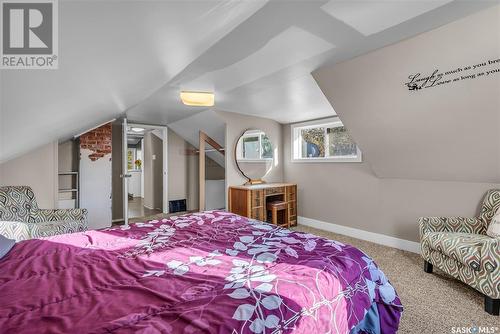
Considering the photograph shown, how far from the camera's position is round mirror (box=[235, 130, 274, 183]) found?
172 inches

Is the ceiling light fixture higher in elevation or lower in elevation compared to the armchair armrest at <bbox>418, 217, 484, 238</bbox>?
higher

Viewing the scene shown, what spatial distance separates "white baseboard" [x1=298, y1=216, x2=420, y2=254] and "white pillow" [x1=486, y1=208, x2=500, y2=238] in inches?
34.9

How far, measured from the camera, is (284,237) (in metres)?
1.81

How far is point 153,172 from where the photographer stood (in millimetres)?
6250

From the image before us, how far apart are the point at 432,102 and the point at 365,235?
220cm

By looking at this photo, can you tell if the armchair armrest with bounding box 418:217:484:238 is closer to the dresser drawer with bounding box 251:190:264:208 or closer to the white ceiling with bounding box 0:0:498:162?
the white ceiling with bounding box 0:0:498:162

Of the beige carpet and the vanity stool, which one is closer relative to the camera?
the beige carpet

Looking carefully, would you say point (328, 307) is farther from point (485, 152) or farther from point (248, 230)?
point (485, 152)

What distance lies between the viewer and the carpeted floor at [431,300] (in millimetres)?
1794

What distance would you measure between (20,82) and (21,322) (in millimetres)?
942

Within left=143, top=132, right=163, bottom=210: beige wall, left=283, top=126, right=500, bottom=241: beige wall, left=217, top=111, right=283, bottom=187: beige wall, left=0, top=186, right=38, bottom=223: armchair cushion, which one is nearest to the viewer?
left=0, top=186, right=38, bottom=223: armchair cushion

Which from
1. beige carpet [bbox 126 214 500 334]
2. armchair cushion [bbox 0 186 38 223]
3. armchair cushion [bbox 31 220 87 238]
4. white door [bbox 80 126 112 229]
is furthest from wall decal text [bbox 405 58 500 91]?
white door [bbox 80 126 112 229]

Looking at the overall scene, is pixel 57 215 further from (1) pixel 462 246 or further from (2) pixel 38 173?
(1) pixel 462 246

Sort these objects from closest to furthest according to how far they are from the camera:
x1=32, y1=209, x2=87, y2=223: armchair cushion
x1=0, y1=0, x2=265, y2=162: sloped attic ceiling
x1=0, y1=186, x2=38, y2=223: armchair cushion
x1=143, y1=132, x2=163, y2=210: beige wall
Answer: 1. x1=0, y1=0, x2=265, y2=162: sloped attic ceiling
2. x1=0, y1=186, x2=38, y2=223: armchair cushion
3. x1=32, y1=209, x2=87, y2=223: armchair cushion
4. x1=143, y1=132, x2=163, y2=210: beige wall
